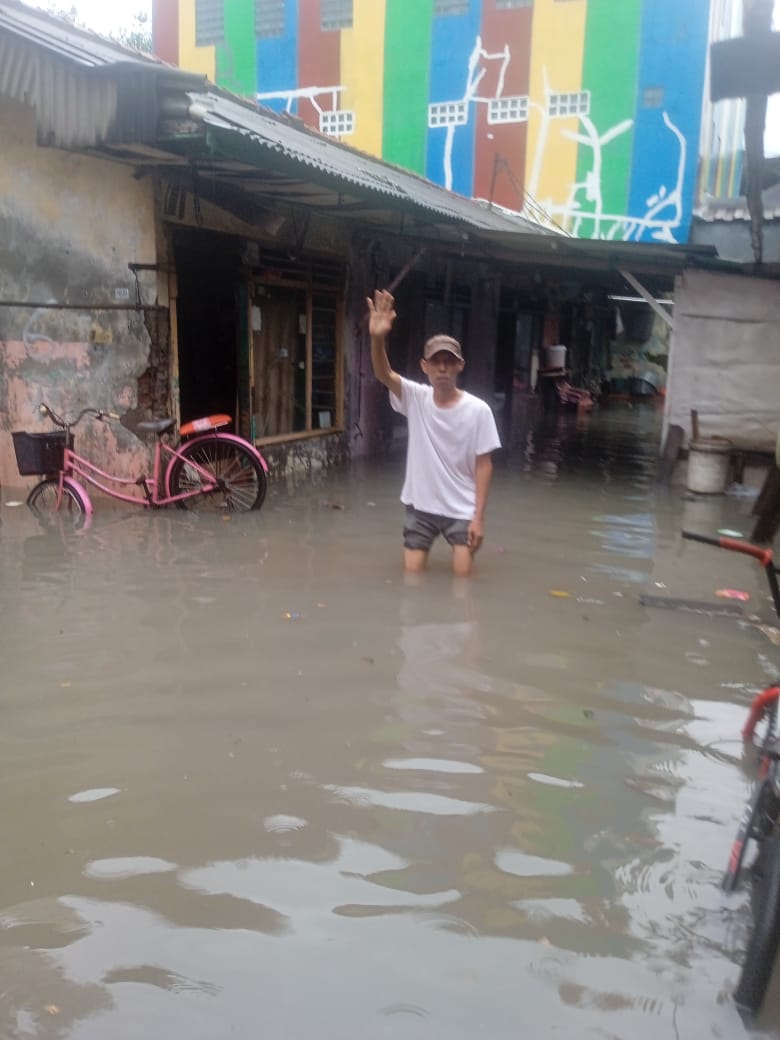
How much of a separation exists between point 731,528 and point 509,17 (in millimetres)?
13325

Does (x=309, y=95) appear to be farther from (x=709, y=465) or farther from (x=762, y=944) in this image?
(x=762, y=944)

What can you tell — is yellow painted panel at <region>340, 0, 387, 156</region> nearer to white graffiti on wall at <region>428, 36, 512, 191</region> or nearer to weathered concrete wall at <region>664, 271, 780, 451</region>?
white graffiti on wall at <region>428, 36, 512, 191</region>

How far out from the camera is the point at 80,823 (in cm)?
304

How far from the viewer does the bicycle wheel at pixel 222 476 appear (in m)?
8.10

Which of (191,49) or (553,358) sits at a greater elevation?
(191,49)

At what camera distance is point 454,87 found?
18.3 metres

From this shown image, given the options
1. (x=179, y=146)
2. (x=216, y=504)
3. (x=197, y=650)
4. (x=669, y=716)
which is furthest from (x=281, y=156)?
(x=669, y=716)

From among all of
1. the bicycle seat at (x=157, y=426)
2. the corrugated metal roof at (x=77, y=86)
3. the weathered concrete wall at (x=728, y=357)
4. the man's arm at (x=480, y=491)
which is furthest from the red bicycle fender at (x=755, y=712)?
the weathered concrete wall at (x=728, y=357)

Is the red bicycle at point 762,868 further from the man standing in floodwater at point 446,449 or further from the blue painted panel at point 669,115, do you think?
the blue painted panel at point 669,115

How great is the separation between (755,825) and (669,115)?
54.0ft

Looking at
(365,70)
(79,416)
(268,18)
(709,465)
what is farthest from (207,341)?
(268,18)

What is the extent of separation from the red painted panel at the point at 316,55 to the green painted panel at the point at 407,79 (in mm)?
1169

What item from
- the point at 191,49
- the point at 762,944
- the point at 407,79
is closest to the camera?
the point at 762,944

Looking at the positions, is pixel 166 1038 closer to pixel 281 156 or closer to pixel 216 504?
pixel 281 156
